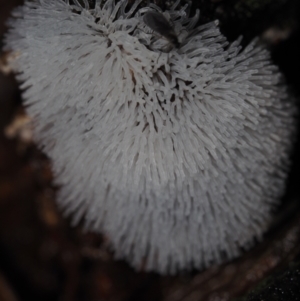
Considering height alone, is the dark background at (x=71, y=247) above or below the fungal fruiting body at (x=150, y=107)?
below

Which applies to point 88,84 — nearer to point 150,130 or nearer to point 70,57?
point 70,57

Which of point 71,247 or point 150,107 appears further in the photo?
point 71,247

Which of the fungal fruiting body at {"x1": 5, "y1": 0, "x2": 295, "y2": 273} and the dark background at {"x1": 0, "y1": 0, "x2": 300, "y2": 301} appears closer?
the fungal fruiting body at {"x1": 5, "y1": 0, "x2": 295, "y2": 273}

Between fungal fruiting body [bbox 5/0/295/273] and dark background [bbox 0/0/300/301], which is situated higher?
fungal fruiting body [bbox 5/0/295/273]

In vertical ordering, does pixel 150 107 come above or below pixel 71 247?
above
